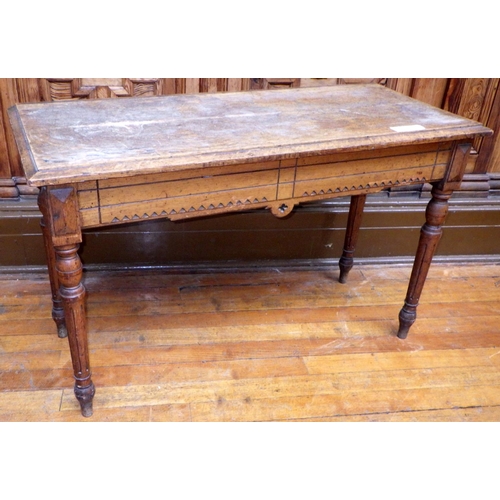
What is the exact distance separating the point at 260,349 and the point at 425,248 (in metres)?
0.79

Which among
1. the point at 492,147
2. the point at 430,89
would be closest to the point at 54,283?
the point at 430,89

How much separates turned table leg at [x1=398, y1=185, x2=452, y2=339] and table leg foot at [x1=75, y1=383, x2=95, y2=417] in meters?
1.32

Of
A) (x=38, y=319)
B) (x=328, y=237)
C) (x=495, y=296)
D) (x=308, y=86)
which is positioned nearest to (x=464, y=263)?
(x=495, y=296)

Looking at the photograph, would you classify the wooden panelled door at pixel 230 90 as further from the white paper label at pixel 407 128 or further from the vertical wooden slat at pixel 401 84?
the white paper label at pixel 407 128

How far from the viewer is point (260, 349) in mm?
2428

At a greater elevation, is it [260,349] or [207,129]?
[207,129]

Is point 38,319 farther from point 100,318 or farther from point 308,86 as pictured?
point 308,86

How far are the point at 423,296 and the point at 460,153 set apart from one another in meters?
0.93

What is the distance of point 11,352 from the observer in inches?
91.3

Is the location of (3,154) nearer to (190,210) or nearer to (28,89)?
(28,89)

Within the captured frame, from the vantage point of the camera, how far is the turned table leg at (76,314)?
175cm

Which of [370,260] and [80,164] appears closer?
[80,164]

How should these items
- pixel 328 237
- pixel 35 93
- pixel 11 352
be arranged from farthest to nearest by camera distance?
pixel 328 237
pixel 35 93
pixel 11 352

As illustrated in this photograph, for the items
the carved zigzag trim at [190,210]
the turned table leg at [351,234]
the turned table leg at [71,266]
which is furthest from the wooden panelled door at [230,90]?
the carved zigzag trim at [190,210]
